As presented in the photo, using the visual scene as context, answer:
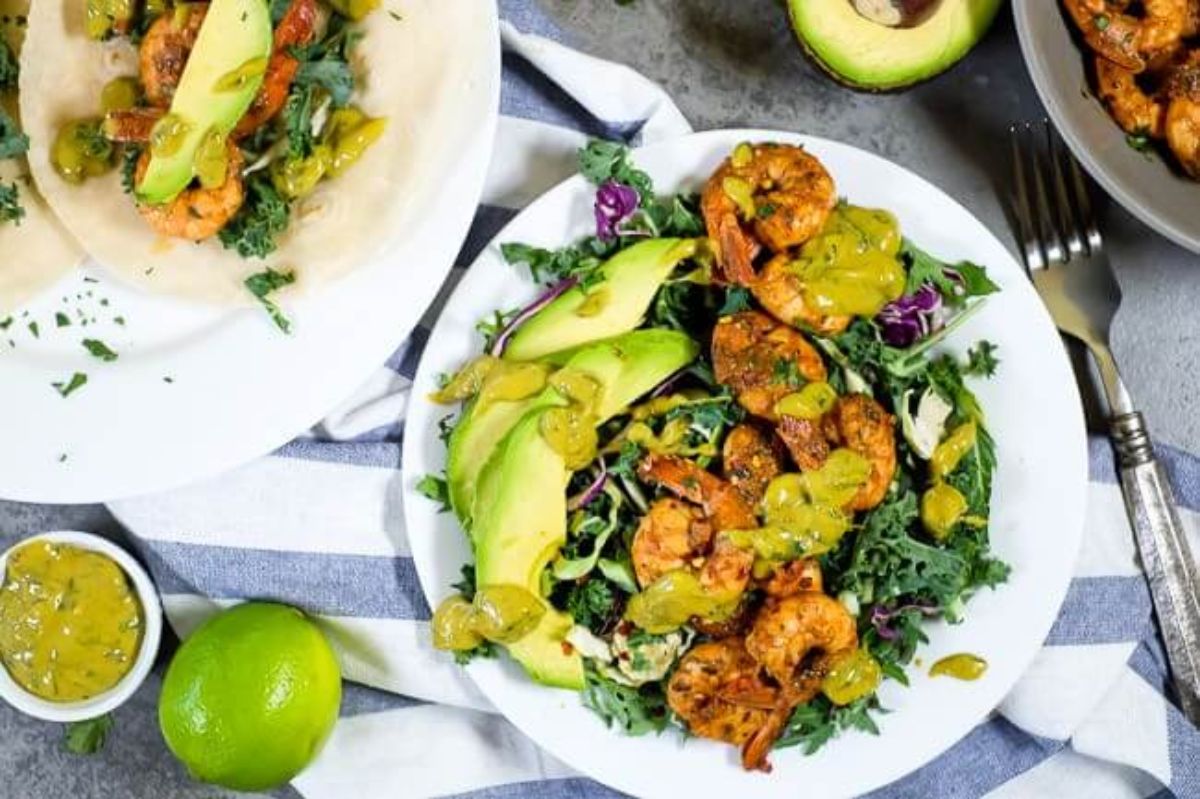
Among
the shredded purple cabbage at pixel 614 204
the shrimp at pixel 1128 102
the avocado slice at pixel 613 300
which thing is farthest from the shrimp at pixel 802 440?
the shrimp at pixel 1128 102

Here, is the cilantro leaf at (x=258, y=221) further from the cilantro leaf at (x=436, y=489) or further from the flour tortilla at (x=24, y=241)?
the cilantro leaf at (x=436, y=489)

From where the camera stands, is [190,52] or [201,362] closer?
[190,52]

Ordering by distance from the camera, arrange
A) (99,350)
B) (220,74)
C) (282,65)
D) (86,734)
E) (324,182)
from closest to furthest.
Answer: (220,74) < (282,65) < (324,182) < (99,350) < (86,734)

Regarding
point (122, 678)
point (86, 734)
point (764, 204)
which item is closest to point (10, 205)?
point (122, 678)

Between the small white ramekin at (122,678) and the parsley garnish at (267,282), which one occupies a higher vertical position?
the parsley garnish at (267,282)

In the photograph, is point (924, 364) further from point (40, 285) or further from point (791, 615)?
point (40, 285)

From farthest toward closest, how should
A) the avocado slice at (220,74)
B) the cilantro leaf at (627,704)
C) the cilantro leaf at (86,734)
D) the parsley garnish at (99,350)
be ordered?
the cilantro leaf at (86,734) → the parsley garnish at (99,350) → the cilantro leaf at (627,704) → the avocado slice at (220,74)

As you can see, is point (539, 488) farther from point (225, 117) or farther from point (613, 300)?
point (225, 117)

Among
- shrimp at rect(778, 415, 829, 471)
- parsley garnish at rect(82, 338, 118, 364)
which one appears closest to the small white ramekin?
parsley garnish at rect(82, 338, 118, 364)
